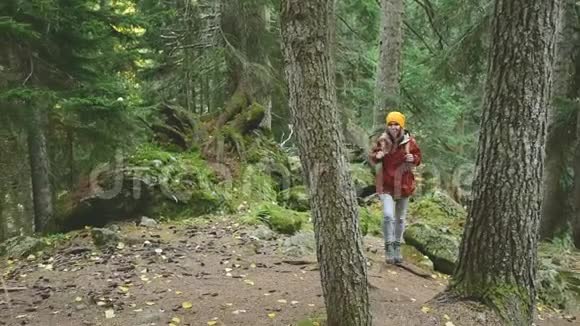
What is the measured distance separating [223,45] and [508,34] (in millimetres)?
7807

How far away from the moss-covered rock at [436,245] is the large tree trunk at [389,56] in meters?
3.46

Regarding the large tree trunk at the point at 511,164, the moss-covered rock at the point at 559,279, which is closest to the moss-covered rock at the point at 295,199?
the moss-covered rock at the point at 559,279

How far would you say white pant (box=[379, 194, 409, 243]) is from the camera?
6.15 metres

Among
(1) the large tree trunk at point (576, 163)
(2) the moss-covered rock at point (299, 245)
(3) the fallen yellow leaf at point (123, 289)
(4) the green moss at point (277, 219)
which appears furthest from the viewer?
(1) the large tree trunk at point (576, 163)

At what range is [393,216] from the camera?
6203 millimetres

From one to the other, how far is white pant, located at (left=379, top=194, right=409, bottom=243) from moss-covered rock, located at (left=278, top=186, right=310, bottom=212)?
12.6 ft

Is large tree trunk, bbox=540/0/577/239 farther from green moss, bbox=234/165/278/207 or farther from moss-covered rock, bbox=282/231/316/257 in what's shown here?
green moss, bbox=234/165/278/207

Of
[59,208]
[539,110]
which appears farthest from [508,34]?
[59,208]

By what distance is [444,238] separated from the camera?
7.63m

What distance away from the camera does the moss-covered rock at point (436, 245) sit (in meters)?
7.28

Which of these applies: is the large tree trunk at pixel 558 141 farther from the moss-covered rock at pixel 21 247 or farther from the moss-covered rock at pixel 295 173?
the moss-covered rock at pixel 21 247

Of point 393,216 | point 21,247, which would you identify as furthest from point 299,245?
point 21,247

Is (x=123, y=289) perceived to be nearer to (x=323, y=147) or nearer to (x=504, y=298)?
(x=323, y=147)

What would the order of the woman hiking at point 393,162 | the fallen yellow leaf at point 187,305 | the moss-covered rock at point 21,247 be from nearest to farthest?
1. the fallen yellow leaf at point 187,305
2. the woman hiking at point 393,162
3. the moss-covered rock at point 21,247
